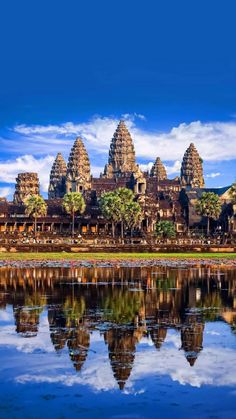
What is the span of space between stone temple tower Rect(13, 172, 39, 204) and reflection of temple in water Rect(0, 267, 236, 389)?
12600 cm

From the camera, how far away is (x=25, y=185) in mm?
183000

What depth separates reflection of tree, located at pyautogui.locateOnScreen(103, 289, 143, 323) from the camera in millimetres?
29259

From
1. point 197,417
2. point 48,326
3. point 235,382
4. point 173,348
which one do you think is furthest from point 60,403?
point 48,326

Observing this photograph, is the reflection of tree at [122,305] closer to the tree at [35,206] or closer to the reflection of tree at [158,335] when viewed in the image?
the reflection of tree at [158,335]

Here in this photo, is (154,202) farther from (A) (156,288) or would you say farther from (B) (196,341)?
(B) (196,341)

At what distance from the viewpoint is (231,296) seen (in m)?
39.1

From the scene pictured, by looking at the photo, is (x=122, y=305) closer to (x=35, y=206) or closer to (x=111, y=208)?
(x=111, y=208)

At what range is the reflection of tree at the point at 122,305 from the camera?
2926 cm

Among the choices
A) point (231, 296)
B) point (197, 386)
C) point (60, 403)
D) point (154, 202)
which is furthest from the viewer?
point (154, 202)

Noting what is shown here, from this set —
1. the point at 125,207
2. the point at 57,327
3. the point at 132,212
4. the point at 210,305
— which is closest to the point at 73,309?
the point at 57,327

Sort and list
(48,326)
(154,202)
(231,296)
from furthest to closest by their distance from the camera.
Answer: (154,202), (231,296), (48,326)

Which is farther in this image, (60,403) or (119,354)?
(119,354)

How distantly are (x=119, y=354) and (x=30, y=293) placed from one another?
62.5ft

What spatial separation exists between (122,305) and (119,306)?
0.37 meters
